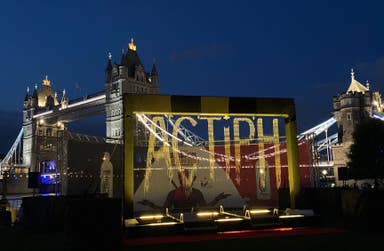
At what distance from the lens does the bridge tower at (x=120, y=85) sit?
139ft

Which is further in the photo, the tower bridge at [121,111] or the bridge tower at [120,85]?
the bridge tower at [120,85]

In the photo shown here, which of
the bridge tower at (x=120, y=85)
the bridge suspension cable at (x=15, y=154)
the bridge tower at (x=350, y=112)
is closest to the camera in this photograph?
the bridge tower at (x=350, y=112)

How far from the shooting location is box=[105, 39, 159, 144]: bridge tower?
42500mm

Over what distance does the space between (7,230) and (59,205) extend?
136 cm

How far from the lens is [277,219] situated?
25.1 ft

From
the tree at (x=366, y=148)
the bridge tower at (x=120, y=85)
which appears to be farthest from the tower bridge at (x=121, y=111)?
the tree at (x=366, y=148)

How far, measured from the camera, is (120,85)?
43156 millimetres

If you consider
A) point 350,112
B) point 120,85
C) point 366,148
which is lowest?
point 366,148

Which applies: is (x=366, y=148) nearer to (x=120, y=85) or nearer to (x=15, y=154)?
(x=120, y=85)

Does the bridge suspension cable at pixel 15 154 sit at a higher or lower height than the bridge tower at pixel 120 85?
lower

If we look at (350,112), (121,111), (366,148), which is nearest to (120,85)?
(121,111)

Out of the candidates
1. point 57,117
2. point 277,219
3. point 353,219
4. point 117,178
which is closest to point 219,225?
point 277,219

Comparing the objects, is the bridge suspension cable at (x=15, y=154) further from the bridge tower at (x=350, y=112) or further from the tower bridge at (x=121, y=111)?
the bridge tower at (x=350, y=112)

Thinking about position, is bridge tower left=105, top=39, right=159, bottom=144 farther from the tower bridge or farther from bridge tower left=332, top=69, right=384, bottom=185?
bridge tower left=332, top=69, right=384, bottom=185
